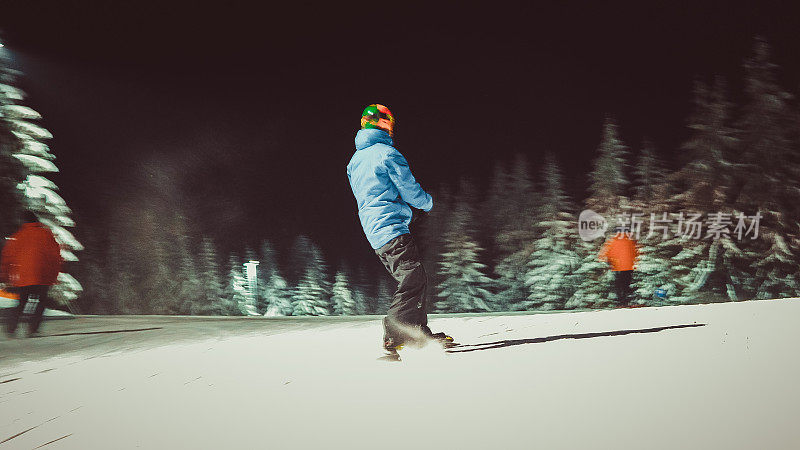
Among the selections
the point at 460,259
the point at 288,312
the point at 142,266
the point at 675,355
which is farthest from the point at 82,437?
the point at 142,266

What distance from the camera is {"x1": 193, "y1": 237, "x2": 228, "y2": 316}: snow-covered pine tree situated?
59219mm

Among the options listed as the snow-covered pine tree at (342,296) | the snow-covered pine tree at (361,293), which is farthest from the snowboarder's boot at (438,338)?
the snow-covered pine tree at (361,293)

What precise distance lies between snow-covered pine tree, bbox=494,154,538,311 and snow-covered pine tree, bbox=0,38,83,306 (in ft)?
87.8

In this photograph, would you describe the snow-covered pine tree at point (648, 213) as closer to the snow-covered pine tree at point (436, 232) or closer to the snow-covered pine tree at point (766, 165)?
the snow-covered pine tree at point (766, 165)

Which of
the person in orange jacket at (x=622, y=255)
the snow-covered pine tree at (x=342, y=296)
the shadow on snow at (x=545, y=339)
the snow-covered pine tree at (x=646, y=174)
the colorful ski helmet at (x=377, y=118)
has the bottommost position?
the snow-covered pine tree at (x=342, y=296)

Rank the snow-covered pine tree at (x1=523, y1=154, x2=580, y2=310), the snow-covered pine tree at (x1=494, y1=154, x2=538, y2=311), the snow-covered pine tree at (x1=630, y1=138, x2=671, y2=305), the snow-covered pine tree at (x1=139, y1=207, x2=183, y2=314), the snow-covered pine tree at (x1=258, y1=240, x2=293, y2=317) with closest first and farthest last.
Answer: the snow-covered pine tree at (x1=630, y1=138, x2=671, y2=305) < the snow-covered pine tree at (x1=523, y1=154, x2=580, y2=310) < the snow-covered pine tree at (x1=494, y1=154, x2=538, y2=311) < the snow-covered pine tree at (x1=139, y1=207, x2=183, y2=314) < the snow-covered pine tree at (x1=258, y1=240, x2=293, y2=317)

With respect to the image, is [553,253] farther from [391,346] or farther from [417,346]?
[391,346]

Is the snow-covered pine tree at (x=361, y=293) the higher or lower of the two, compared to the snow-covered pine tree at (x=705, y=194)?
lower

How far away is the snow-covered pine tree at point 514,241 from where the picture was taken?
131 ft

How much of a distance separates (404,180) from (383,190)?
0.23 meters

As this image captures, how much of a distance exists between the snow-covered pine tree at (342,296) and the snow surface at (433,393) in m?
51.7

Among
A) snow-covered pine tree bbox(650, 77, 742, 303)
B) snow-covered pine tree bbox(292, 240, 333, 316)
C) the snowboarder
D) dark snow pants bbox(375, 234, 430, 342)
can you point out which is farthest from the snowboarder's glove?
snow-covered pine tree bbox(292, 240, 333, 316)

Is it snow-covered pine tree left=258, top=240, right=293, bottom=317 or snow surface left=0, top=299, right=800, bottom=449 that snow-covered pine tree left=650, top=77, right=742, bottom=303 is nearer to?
snow surface left=0, top=299, right=800, bottom=449
